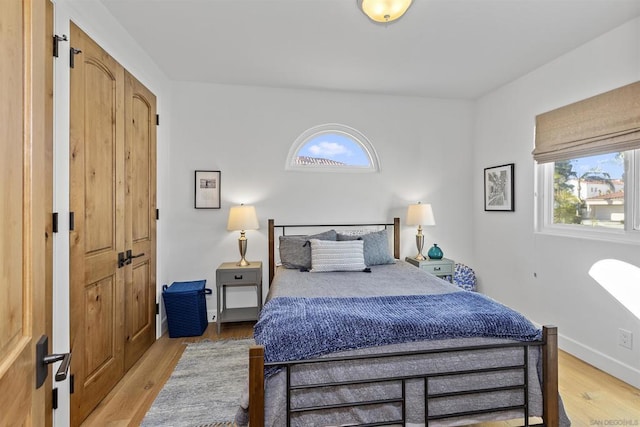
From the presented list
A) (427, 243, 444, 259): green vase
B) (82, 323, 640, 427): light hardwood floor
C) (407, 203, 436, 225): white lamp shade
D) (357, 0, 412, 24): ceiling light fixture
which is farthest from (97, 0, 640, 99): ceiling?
(82, 323, 640, 427): light hardwood floor

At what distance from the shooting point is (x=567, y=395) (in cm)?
210

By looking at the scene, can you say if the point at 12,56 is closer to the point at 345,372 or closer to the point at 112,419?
the point at 345,372

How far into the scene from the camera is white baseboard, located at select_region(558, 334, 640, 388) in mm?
2215

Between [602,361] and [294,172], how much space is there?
3.19 meters

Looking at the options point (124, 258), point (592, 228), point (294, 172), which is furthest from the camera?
point (294, 172)

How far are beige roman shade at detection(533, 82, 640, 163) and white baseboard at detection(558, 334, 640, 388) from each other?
1568 mm

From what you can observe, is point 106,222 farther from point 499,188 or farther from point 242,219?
point 499,188

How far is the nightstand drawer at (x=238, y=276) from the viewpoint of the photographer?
3.12 m

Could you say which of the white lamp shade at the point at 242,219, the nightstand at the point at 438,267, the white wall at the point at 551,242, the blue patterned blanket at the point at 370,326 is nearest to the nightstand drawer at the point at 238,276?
the white lamp shade at the point at 242,219

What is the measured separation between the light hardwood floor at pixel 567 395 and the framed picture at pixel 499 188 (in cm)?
151

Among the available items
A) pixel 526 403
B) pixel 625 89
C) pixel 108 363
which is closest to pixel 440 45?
pixel 625 89

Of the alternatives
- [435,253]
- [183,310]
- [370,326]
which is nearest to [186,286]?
[183,310]

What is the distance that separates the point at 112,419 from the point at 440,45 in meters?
3.53

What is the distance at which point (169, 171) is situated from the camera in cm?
337
